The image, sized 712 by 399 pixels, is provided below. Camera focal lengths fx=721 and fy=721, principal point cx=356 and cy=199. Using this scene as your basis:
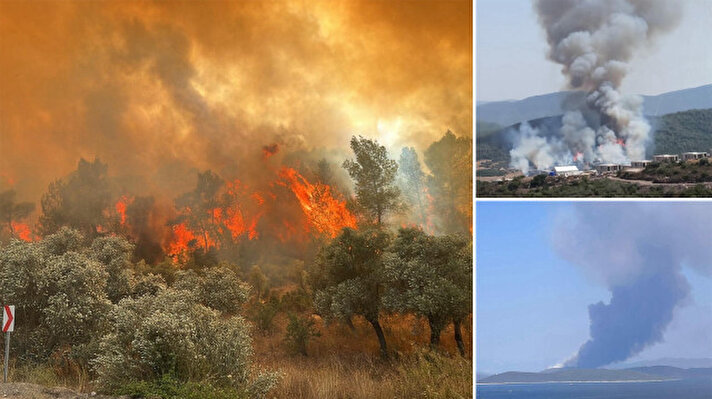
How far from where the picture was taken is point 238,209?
8.07 m

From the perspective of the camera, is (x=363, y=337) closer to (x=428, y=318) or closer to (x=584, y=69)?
(x=428, y=318)

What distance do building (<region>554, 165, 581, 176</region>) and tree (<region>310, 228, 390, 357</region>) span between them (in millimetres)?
1954

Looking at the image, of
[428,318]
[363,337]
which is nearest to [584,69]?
[428,318]

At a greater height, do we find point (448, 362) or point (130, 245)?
point (130, 245)

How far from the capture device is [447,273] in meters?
7.70

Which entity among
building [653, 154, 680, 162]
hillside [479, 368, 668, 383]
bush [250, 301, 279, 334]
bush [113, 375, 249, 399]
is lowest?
bush [113, 375, 249, 399]

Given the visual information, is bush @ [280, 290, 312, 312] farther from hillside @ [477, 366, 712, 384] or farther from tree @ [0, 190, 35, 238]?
tree @ [0, 190, 35, 238]

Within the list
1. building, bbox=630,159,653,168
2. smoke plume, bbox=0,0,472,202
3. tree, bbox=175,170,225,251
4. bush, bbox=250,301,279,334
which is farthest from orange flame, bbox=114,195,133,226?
building, bbox=630,159,653,168

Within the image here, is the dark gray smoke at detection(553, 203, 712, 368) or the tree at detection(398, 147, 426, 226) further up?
the tree at detection(398, 147, 426, 226)

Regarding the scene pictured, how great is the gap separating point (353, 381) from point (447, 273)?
5.03 feet

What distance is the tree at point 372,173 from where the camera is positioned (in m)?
7.96

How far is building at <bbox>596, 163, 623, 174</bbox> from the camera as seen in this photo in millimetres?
7055

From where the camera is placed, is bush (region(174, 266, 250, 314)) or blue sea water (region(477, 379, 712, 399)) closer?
blue sea water (region(477, 379, 712, 399))

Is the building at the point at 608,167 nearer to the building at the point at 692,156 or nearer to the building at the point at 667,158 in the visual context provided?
the building at the point at 667,158
